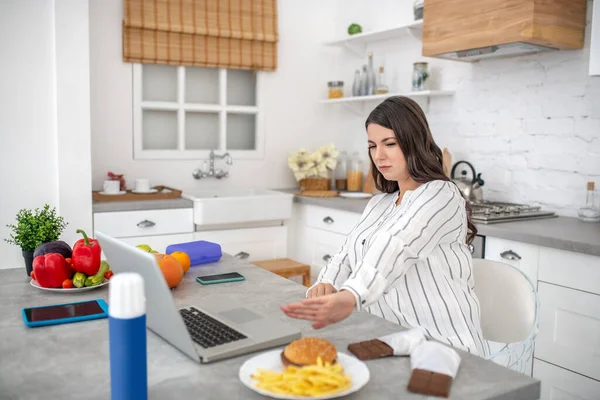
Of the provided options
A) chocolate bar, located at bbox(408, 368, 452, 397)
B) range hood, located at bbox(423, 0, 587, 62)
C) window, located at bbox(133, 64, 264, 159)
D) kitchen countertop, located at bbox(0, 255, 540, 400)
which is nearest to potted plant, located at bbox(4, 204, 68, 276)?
kitchen countertop, located at bbox(0, 255, 540, 400)

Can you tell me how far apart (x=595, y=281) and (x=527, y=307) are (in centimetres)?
83

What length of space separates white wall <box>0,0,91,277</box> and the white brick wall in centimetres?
223

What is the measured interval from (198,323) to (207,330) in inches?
2.1

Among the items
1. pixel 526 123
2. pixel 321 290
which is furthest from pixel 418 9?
pixel 321 290

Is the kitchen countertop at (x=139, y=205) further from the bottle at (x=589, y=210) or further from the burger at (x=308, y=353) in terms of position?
the burger at (x=308, y=353)

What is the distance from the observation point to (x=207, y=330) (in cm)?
134

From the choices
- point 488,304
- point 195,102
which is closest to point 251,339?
point 488,304

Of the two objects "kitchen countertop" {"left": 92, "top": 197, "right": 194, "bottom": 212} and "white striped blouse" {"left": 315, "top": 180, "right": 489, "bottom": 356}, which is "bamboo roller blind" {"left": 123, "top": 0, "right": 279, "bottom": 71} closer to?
"kitchen countertop" {"left": 92, "top": 197, "right": 194, "bottom": 212}

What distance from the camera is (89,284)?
1732 mm

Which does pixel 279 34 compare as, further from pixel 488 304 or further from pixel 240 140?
pixel 488 304

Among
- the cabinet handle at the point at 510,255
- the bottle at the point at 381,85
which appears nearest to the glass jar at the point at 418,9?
the bottle at the point at 381,85

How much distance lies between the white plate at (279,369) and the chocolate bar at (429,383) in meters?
0.08

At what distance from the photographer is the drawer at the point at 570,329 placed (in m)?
2.42

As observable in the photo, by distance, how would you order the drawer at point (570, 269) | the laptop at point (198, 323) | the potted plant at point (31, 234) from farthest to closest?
the drawer at point (570, 269), the potted plant at point (31, 234), the laptop at point (198, 323)
